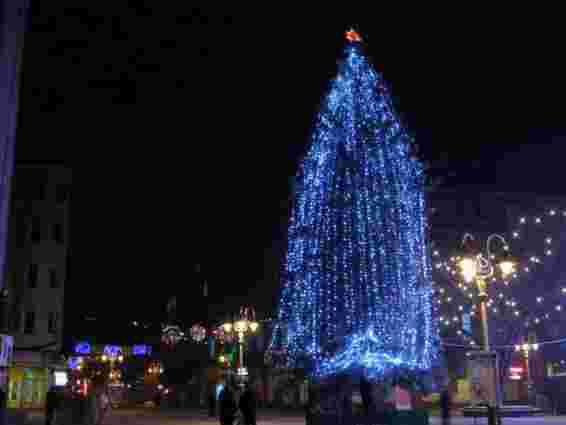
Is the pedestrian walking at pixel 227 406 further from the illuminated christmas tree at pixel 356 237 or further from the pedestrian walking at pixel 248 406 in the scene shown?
the illuminated christmas tree at pixel 356 237

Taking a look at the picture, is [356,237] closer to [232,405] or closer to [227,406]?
[232,405]

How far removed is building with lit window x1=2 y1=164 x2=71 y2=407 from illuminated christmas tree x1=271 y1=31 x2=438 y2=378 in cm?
2451

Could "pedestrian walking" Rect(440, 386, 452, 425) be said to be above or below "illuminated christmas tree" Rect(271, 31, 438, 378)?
below

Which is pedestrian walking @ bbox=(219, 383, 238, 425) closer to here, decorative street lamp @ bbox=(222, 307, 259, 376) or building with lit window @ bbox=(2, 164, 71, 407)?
decorative street lamp @ bbox=(222, 307, 259, 376)

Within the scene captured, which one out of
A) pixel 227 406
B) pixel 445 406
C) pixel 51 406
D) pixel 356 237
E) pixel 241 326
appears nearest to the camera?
pixel 227 406

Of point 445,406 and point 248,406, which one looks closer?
point 248,406

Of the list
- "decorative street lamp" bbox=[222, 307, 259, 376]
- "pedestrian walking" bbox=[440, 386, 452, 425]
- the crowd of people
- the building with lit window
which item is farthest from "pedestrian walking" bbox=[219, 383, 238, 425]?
the building with lit window

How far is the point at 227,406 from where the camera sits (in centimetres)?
2064

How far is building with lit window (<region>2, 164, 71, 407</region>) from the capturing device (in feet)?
168

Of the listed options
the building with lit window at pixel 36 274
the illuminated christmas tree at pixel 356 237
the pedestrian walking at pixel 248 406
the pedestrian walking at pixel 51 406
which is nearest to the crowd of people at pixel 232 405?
the pedestrian walking at pixel 248 406

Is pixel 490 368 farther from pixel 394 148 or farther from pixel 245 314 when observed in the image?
pixel 245 314

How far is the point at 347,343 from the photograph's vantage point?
105 feet

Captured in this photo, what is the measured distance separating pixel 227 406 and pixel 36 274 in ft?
119

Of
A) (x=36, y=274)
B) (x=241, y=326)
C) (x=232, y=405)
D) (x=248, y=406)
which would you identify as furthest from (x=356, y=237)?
(x=36, y=274)
